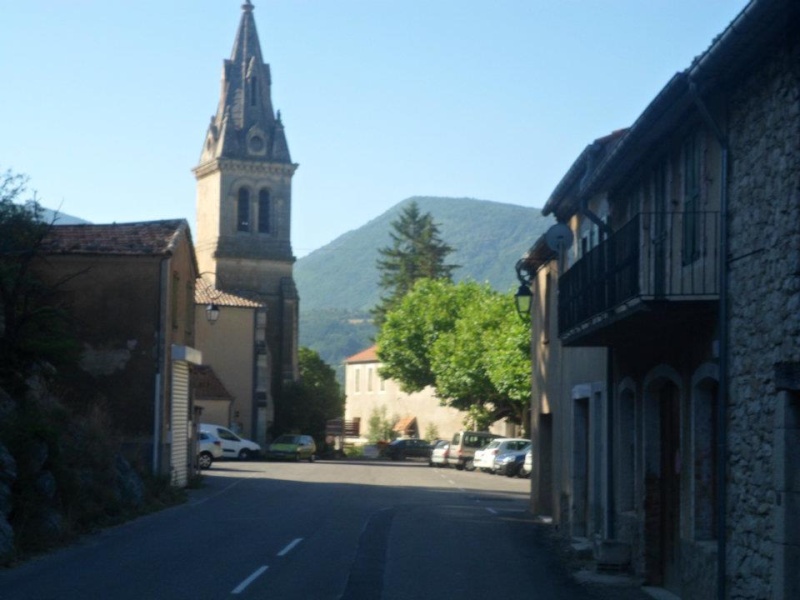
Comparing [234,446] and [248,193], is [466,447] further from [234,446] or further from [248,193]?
[248,193]

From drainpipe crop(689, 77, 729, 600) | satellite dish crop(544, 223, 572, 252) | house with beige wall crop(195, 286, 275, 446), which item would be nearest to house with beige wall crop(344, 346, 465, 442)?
house with beige wall crop(195, 286, 275, 446)

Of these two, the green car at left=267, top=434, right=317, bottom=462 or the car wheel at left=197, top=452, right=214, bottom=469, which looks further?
the green car at left=267, top=434, right=317, bottom=462

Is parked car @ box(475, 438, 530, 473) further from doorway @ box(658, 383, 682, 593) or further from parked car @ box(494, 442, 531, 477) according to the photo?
doorway @ box(658, 383, 682, 593)

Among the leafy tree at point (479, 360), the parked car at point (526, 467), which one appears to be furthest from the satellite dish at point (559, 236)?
the leafy tree at point (479, 360)

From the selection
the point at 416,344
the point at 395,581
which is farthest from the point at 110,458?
the point at 416,344

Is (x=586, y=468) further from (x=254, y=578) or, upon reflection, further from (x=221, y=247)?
(x=221, y=247)

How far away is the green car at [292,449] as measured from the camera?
62.5 meters

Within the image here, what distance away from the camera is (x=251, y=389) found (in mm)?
69938

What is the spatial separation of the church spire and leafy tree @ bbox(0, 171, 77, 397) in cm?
5832

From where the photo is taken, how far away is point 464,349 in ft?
217

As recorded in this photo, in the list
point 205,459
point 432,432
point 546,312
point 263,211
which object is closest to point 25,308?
point 546,312

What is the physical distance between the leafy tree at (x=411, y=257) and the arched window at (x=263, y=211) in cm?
1700

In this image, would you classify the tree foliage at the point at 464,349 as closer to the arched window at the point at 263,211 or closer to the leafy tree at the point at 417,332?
the leafy tree at the point at 417,332

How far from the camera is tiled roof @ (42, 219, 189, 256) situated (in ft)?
101
